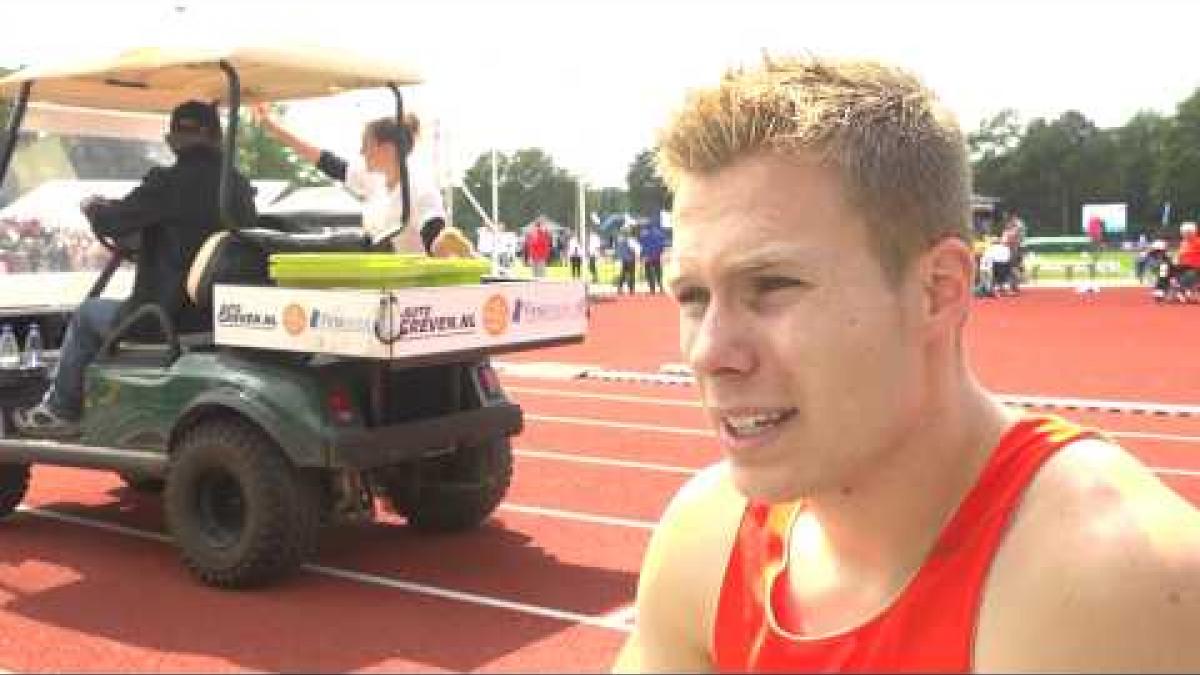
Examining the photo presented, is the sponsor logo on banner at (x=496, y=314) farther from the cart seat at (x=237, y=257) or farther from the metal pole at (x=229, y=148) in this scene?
the metal pole at (x=229, y=148)

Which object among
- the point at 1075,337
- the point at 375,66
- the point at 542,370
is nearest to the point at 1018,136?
the point at 1075,337

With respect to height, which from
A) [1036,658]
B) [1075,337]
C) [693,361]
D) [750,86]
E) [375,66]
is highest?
[375,66]

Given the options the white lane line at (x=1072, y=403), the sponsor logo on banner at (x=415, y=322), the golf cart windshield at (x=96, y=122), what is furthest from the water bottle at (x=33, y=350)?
the white lane line at (x=1072, y=403)

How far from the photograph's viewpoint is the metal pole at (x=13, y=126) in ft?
23.7

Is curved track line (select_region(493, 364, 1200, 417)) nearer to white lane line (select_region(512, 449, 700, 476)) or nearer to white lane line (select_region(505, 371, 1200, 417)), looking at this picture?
white lane line (select_region(505, 371, 1200, 417))

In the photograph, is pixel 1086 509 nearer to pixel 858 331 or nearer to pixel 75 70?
pixel 858 331

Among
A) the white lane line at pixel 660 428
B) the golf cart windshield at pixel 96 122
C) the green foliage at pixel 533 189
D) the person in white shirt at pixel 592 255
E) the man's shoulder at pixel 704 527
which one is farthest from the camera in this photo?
the green foliage at pixel 533 189

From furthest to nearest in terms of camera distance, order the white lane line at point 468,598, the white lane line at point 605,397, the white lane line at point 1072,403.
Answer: the white lane line at point 605,397 → the white lane line at point 1072,403 → the white lane line at point 468,598

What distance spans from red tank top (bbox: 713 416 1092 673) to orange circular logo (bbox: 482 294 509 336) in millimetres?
4463

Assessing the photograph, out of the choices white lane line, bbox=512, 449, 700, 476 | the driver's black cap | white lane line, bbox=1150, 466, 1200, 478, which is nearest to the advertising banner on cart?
the driver's black cap

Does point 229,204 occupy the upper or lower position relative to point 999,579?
upper

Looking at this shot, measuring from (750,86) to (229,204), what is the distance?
530cm

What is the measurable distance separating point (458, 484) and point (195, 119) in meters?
2.20

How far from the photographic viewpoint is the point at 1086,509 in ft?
4.25
